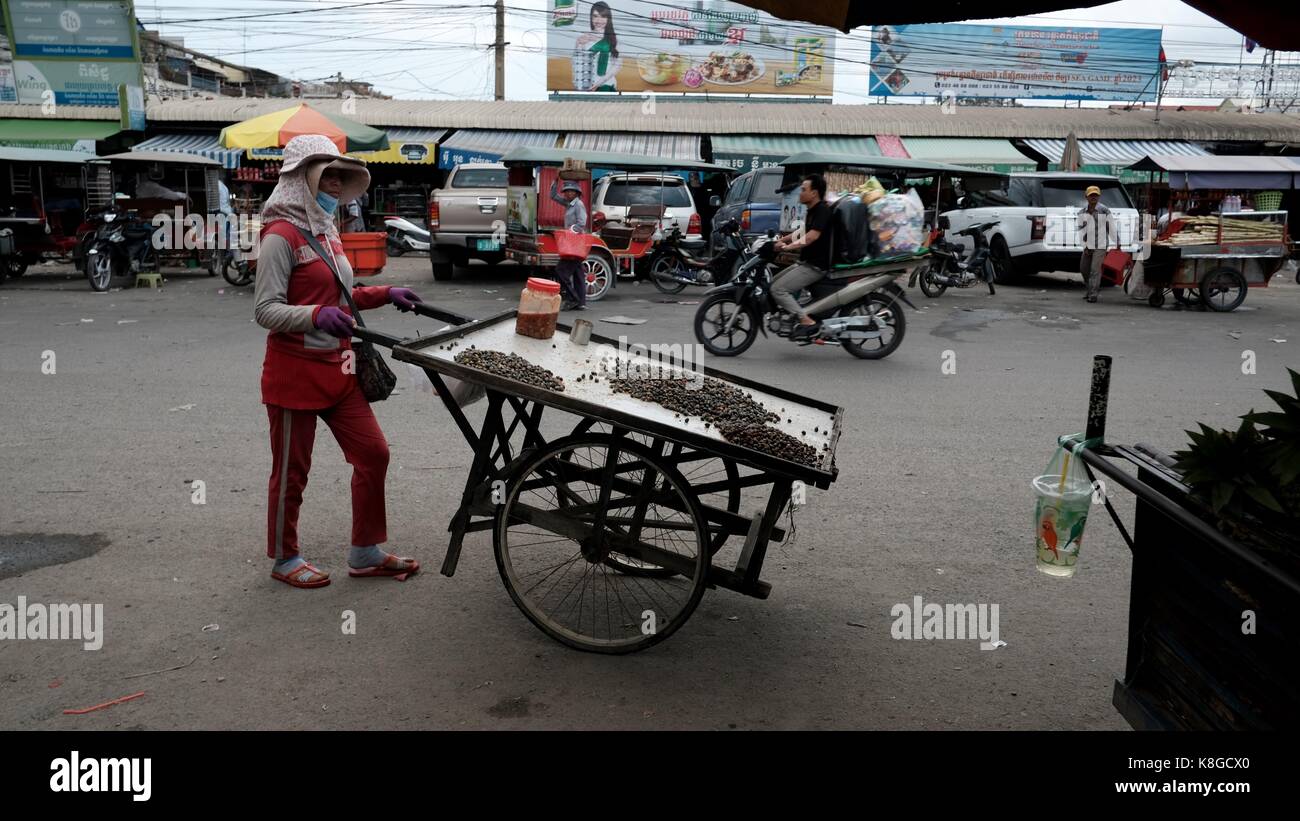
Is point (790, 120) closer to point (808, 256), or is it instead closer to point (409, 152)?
point (409, 152)

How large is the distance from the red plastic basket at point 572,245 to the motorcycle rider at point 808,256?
4316 mm

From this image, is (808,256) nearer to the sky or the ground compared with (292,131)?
nearer to the ground

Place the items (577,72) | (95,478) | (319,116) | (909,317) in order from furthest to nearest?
(577,72)
(319,116)
(909,317)
(95,478)

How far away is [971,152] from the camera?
89.1 ft

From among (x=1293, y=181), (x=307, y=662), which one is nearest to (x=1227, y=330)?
(x=1293, y=181)

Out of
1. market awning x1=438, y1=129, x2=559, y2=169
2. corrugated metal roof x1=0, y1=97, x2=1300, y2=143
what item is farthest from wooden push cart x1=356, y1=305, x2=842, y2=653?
corrugated metal roof x1=0, y1=97, x2=1300, y2=143

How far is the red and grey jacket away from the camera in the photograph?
12.9 feet

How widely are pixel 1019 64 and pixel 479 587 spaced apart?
3449 cm

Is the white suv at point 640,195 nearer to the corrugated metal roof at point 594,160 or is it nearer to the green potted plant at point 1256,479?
the corrugated metal roof at point 594,160

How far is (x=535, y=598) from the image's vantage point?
4.14 meters

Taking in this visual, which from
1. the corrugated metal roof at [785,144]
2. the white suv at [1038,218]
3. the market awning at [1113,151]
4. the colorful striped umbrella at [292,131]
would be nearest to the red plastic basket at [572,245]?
the colorful striped umbrella at [292,131]

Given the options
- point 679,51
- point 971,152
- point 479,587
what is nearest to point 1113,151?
point 971,152

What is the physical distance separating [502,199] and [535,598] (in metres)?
13.1
